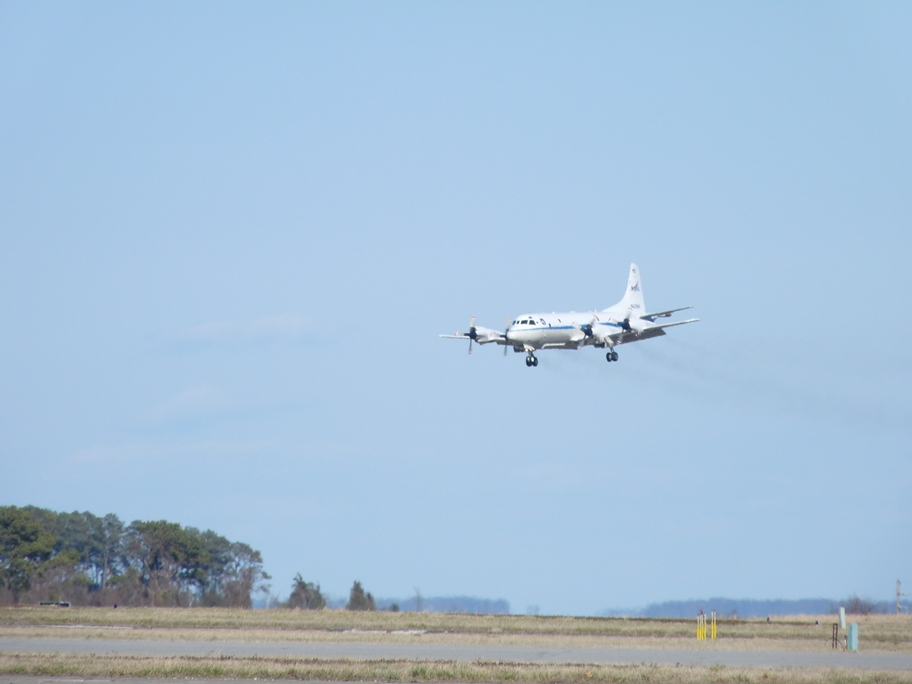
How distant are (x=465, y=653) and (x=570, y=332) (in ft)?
111

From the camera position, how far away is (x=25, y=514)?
95250 mm

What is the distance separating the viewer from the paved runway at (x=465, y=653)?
120 feet

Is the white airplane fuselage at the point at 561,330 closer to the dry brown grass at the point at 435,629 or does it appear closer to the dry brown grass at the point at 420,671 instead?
the dry brown grass at the point at 435,629

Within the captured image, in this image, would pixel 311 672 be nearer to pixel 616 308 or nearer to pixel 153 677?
pixel 153 677

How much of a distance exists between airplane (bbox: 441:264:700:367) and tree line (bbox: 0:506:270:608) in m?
29.3

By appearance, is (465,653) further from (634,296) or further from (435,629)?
(634,296)

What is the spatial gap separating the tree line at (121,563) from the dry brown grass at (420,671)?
47.1m

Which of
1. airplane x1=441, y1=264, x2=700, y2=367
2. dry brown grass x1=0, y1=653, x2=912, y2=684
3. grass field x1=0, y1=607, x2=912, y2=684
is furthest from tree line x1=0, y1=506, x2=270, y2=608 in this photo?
dry brown grass x1=0, y1=653, x2=912, y2=684

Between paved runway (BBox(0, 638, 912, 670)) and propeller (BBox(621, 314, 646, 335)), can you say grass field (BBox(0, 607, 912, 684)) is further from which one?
propeller (BBox(621, 314, 646, 335))

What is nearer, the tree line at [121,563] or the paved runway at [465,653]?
the paved runway at [465,653]

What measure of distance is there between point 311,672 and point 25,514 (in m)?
72.3

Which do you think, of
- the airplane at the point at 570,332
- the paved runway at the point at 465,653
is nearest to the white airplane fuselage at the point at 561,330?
the airplane at the point at 570,332

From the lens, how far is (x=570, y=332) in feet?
228

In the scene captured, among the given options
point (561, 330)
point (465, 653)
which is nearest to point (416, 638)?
point (465, 653)
